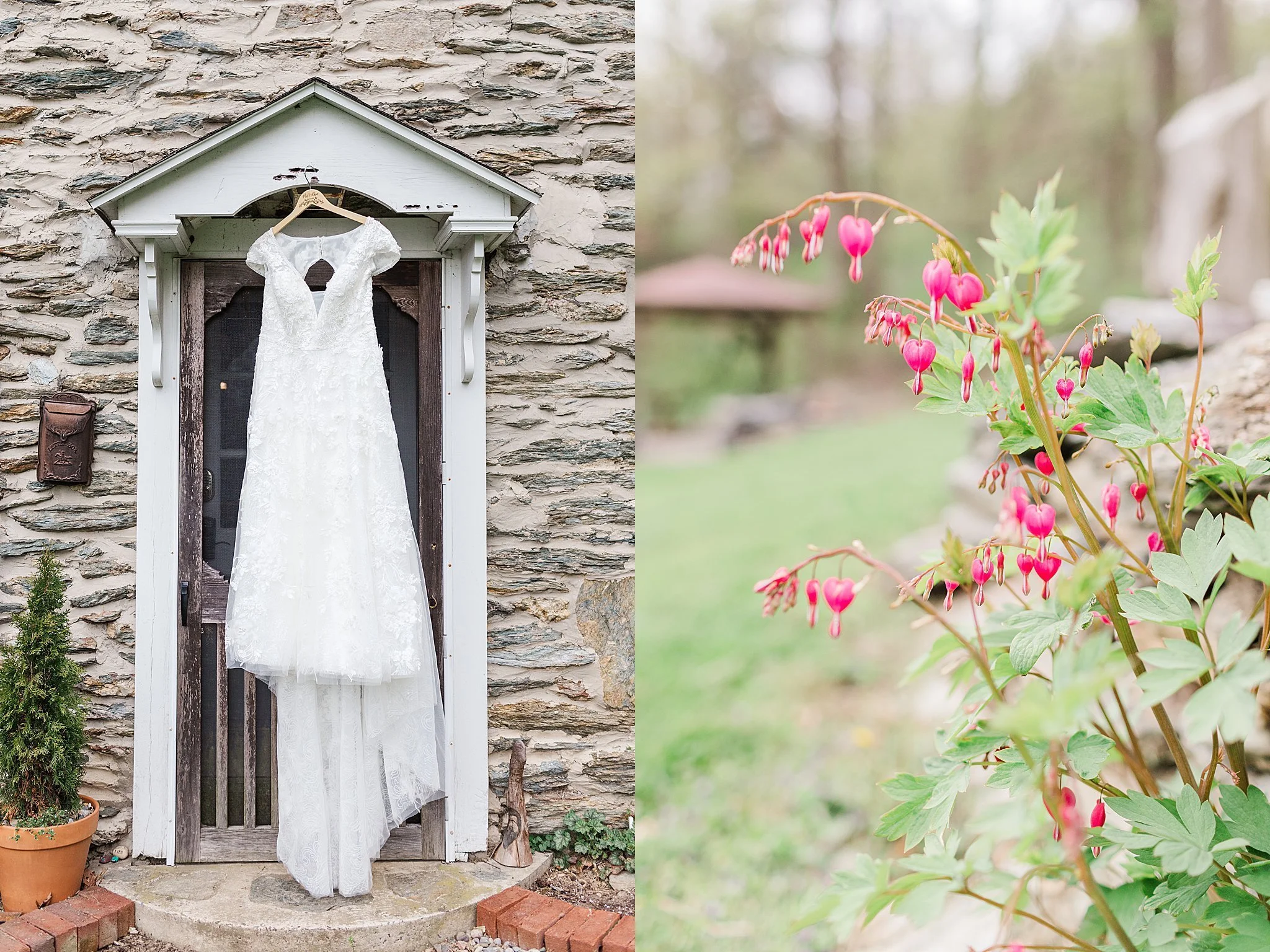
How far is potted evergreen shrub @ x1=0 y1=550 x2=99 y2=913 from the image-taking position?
97.4 inches

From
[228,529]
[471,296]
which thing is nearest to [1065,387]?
[471,296]

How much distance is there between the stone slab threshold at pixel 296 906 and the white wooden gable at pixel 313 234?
0.40 ft

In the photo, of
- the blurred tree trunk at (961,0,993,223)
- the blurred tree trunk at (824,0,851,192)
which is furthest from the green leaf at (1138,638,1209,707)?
the blurred tree trunk at (961,0,993,223)

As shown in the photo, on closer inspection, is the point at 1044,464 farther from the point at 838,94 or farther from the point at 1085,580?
the point at 838,94

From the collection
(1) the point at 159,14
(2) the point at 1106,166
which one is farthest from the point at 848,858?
(2) the point at 1106,166

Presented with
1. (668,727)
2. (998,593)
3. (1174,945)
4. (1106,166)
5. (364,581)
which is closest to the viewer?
(1174,945)

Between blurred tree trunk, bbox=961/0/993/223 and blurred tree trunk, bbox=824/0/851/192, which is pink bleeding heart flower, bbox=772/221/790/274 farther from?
blurred tree trunk, bbox=961/0/993/223

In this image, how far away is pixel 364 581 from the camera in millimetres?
2490

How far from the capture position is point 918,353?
4.12ft

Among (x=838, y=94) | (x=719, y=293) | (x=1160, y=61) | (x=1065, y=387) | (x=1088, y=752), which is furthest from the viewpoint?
(x=838, y=94)

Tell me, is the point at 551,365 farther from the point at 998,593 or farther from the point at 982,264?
the point at 982,264

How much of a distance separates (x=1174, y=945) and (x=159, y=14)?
11.2ft

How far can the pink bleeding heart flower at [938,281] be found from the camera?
1148 mm

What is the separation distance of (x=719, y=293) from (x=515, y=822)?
31.7ft
